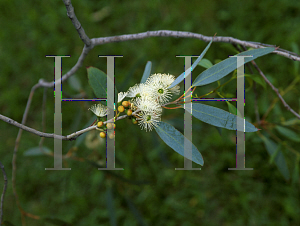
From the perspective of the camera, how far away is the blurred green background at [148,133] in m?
1.62

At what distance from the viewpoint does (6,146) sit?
180 cm

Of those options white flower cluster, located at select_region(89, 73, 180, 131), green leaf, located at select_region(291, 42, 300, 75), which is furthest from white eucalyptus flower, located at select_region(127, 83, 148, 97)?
green leaf, located at select_region(291, 42, 300, 75)

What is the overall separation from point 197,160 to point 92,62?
5.16ft

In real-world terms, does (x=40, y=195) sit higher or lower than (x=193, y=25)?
lower

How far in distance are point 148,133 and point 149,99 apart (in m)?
1.25

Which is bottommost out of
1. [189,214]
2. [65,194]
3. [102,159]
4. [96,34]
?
[189,214]

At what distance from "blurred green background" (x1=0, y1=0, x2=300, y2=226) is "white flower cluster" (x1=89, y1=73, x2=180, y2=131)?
89 centimetres

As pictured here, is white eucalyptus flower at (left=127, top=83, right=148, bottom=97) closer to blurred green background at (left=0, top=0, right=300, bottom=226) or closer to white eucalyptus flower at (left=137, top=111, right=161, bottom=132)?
white eucalyptus flower at (left=137, top=111, right=161, bottom=132)

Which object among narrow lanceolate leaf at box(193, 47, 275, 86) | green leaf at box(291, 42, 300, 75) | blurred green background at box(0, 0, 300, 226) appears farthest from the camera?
blurred green background at box(0, 0, 300, 226)

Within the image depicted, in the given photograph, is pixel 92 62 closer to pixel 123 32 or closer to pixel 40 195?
pixel 123 32

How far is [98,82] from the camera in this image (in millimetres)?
582

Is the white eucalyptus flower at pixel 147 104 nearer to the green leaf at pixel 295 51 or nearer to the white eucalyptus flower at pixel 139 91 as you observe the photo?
the white eucalyptus flower at pixel 139 91

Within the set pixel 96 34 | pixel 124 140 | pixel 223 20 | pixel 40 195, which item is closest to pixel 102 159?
pixel 124 140

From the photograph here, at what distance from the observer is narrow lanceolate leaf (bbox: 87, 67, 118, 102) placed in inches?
22.5
